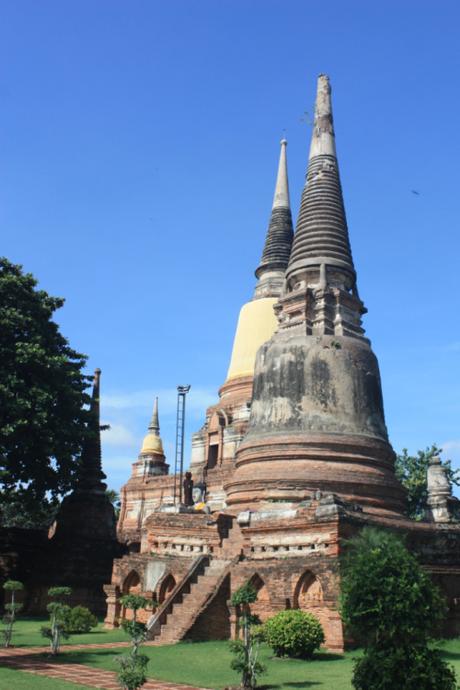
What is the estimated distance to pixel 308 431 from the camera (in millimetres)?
21828

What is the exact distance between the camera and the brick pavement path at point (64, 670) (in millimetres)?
11344

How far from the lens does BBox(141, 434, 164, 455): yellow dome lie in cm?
4389

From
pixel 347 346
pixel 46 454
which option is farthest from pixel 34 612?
pixel 347 346

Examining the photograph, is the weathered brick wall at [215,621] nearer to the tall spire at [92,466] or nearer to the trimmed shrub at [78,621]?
the trimmed shrub at [78,621]

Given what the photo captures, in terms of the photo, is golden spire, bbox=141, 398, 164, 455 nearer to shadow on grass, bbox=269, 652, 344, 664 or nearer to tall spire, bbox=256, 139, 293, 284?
tall spire, bbox=256, 139, 293, 284

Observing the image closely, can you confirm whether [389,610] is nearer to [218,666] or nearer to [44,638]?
[218,666]

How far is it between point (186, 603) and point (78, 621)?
3.27 meters

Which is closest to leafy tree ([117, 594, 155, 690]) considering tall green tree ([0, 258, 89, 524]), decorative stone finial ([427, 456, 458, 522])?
tall green tree ([0, 258, 89, 524])

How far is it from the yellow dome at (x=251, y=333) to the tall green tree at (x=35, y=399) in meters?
11.3

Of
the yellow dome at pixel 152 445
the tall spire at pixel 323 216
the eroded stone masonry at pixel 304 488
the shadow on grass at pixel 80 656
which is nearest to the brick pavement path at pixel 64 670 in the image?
the shadow on grass at pixel 80 656

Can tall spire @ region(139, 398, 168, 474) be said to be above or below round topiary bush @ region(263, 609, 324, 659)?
above

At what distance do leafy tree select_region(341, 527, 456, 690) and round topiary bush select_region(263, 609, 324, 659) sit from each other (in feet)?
10.7

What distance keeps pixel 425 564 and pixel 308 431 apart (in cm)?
540

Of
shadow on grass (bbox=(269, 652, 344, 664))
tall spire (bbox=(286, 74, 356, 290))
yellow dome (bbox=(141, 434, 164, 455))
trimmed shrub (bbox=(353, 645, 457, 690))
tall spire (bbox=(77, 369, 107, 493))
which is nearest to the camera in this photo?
trimmed shrub (bbox=(353, 645, 457, 690))
